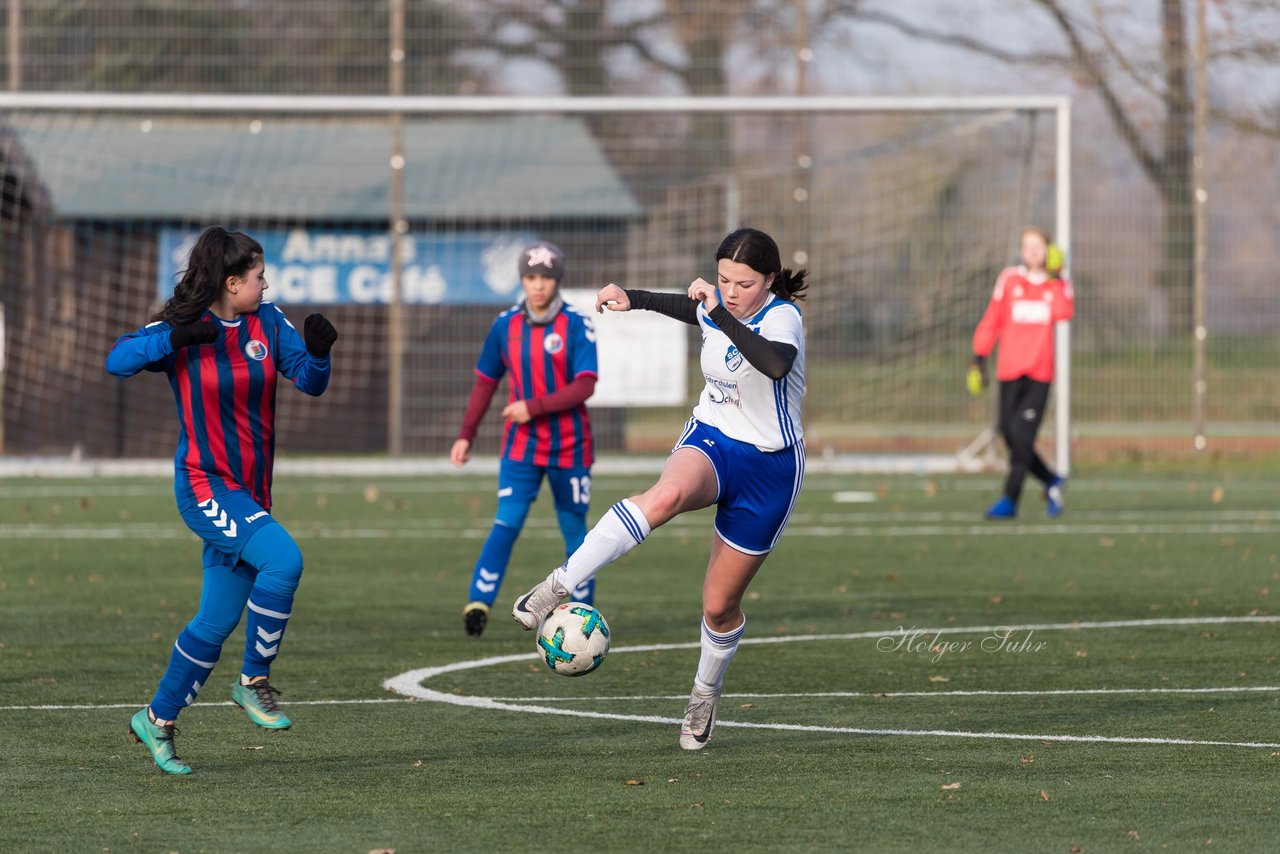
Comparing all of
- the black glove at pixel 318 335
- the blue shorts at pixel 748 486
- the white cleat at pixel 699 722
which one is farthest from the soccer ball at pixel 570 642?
the black glove at pixel 318 335

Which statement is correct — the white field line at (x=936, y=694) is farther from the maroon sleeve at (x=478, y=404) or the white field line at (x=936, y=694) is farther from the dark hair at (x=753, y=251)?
the maroon sleeve at (x=478, y=404)

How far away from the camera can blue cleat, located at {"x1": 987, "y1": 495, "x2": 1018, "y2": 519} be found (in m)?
15.5

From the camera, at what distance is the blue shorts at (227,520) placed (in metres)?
6.50

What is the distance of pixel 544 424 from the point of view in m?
9.78

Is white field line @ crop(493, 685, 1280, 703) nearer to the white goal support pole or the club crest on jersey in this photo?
the club crest on jersey

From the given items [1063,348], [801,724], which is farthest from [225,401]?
[1063,348]

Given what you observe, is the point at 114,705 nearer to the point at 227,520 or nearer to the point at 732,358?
the point at 227,520

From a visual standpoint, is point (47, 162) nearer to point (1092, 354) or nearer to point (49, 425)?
point (49, 425)

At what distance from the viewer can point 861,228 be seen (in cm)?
2245

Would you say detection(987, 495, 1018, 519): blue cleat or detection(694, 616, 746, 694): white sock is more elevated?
detection(987, 495, 1018, 519): blue cleat

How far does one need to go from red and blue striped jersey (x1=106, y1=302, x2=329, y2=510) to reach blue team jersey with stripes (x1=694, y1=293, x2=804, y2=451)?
1343mm

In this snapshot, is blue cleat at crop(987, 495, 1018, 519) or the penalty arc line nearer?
the penalty arc line

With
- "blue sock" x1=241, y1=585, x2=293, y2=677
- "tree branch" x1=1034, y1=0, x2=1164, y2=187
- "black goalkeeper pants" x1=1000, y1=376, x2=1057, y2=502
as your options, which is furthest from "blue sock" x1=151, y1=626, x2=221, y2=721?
"tree branch" x1=1034, y1=0, x2=1164, y2=187

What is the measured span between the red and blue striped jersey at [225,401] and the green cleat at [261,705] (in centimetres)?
71
